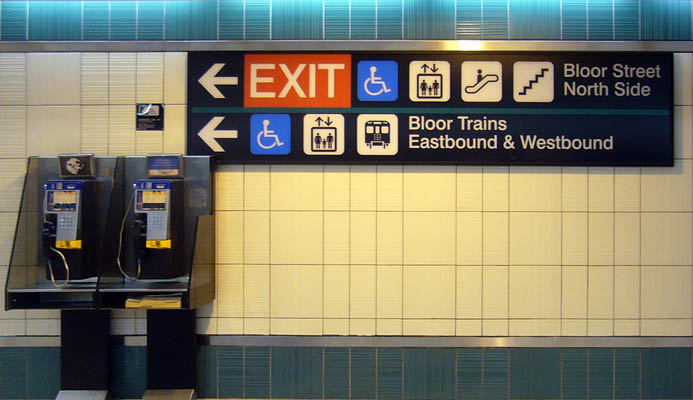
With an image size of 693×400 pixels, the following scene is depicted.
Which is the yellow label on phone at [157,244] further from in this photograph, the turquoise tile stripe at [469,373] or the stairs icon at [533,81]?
the stairs icon at [533,81]

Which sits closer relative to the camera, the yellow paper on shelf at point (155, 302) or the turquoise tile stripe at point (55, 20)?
the yellow paper on shelf at point (155, 302)

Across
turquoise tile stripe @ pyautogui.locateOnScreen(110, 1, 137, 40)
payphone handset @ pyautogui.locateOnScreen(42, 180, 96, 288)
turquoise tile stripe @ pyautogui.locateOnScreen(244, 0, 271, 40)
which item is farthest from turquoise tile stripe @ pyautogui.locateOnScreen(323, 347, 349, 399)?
turquoise tile stripe @ pyautogui.locateOnScreen(110, 1, 137, 40)

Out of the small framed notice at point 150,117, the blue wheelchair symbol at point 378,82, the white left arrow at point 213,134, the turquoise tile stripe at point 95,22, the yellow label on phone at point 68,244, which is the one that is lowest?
the yellow label on phone at point 68,244

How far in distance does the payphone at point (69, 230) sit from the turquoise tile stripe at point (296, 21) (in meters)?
1.85

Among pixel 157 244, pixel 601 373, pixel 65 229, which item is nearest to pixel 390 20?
pixel 157 244

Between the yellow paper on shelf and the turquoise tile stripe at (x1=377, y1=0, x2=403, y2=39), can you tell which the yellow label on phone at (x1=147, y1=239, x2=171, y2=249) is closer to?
the yellow paper on shelf

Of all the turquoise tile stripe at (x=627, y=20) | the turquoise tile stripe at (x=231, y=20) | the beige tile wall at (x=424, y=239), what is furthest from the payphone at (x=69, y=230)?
the turquoise tile stripe at (x=627, y=20)

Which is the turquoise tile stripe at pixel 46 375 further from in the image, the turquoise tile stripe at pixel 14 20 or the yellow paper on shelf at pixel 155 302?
the turquoise tile stripe at pixel 14 20

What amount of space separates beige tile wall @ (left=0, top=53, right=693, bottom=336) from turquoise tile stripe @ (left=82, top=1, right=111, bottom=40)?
228 millimetres

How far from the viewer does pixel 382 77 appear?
3.96 metres

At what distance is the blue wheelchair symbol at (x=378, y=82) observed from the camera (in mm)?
3951

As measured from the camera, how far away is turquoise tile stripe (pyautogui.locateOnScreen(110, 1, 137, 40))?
4027 millimetres

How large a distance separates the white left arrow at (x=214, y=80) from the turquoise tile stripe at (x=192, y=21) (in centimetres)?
27

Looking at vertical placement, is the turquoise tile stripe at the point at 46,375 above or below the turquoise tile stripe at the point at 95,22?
below
